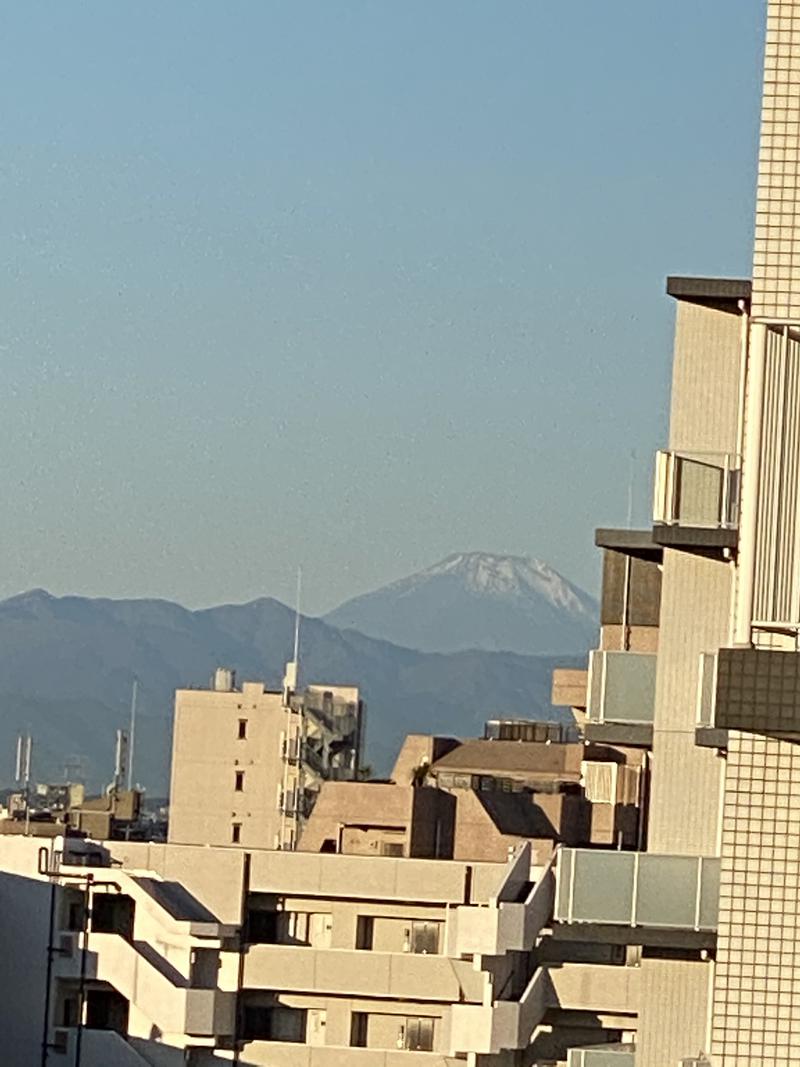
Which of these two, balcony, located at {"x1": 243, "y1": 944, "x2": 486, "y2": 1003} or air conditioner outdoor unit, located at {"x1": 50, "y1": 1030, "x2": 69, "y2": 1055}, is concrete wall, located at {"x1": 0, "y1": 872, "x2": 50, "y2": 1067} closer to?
air conditioner outdoor unit, located at {"x1": 50, "y1": 1030, "x2": 69, "y2": 1055}

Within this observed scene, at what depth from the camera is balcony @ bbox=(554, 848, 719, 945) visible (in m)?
38.8

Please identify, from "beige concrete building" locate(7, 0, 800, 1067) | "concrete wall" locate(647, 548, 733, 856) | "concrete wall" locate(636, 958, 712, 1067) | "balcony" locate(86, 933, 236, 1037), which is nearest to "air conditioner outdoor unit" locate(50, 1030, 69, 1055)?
"beige concrete building" locate(7, 0, 800, 1067)

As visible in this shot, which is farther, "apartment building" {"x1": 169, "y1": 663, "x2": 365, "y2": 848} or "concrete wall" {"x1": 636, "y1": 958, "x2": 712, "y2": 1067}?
"apartment building" {"x1": 169, "y1": 663, "x2": 365, "y2": 848}

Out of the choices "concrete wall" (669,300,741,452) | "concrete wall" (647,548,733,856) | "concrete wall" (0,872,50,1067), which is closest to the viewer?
"concrete wall" (669,300,741,452)

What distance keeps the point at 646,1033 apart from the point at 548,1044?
46.4m

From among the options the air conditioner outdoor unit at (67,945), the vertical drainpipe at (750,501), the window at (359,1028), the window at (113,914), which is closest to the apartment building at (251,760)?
the window at (359,1028)

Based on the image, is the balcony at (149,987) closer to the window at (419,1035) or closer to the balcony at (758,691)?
the window at (419,1035)

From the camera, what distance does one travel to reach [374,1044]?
91.2 metres

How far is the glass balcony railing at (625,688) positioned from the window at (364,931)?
49.0 m

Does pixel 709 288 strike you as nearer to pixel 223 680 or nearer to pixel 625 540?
pixel 625 540

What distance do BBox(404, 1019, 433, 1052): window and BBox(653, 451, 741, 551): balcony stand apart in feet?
175

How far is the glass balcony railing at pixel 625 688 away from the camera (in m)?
42.6

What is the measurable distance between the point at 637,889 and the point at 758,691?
65.4 ft

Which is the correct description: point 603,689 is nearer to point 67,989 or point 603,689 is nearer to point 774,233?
point 774,233
